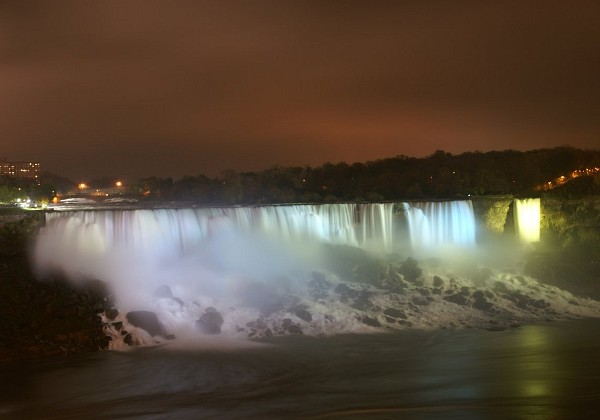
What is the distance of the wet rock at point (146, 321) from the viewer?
18953mm

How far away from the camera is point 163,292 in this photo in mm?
21875

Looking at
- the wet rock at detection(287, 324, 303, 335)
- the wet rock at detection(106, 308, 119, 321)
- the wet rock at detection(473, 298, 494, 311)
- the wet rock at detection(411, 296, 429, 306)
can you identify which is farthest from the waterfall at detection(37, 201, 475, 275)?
the wet rock at detection(473, 298, 494, 311)

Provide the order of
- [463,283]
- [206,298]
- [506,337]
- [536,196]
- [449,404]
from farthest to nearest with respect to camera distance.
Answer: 1. [536,196]
2. [463,283]
3. [206,298]
4. [506,337]
5. [449,404]

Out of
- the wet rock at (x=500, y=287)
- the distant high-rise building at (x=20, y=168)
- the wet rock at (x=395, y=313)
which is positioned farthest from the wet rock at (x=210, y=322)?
the distant high-rise building at (x=20, y=168)

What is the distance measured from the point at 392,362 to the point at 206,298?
7.89 m

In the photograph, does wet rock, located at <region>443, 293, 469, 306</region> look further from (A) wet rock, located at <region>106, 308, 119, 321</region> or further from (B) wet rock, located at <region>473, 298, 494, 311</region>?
(A) wet rock, located at <region>106, 308, 119, 321</region>

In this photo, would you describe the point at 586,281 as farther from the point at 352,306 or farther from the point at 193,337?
the point at 193,337

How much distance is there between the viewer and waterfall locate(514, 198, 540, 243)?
32438 millimetres

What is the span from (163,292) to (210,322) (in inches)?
102

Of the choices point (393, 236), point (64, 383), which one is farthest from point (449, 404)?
point (393, 236)

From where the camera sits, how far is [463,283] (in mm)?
25500

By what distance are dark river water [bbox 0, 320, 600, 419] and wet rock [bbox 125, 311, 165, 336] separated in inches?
45.0

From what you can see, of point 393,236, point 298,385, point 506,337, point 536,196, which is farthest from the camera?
point 536,196

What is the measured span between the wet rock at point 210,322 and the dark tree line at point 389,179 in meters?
27.5
